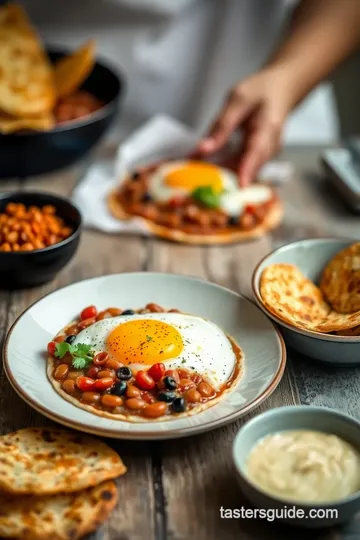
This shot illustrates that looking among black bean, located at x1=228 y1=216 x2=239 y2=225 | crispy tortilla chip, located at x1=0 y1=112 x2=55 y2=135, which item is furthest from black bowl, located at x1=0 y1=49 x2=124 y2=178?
black bean, located at x1=228 y1=216 x2=239 y2=225

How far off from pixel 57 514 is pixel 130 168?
2718 millimetres

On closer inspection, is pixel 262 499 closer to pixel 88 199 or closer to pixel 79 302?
pixel 79 302

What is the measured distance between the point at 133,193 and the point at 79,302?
1200 millimetres

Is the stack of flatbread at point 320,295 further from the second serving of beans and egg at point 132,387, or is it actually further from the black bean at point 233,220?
the black bean at point 233,220

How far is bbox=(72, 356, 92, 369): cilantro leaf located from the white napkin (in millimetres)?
1348

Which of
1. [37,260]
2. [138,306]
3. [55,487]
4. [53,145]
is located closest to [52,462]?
[55,487]

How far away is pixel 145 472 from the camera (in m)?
2.27

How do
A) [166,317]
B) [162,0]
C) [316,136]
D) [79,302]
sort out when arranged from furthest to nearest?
[316,136]
[162,0]
[79,302]
[166,317]

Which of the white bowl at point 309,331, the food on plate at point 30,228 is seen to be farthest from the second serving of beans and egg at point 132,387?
the food on plate at point 30,228

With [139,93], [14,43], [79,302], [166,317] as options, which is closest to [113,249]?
[79,302]

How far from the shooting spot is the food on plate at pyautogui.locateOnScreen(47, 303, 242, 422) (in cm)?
237

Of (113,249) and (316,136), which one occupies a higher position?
(113,249)

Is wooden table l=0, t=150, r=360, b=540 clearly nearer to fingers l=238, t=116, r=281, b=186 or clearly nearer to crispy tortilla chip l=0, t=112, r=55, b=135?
fingers l=238, t=116, r=281, b=186

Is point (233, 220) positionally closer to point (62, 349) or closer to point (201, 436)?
point (62, 349)
